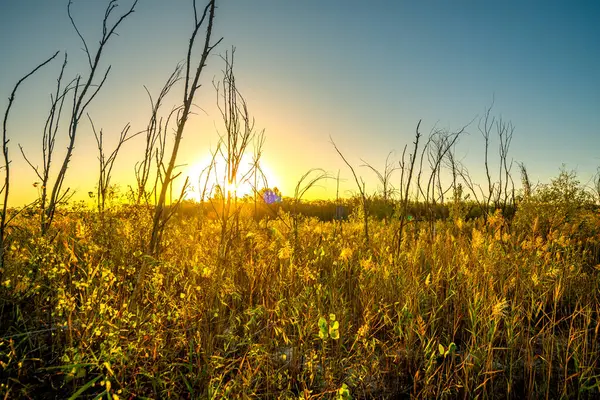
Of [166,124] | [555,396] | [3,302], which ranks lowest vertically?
[555,396]

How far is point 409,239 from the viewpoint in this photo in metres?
5.28

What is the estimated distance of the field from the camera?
1.68 meters

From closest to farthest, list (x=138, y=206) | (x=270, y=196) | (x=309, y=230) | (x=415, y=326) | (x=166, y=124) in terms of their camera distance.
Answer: (x=415, y=326) → (x=166, y=124) → (x=138, y=206) → (x=270, y=196) → (x=309, y=230)

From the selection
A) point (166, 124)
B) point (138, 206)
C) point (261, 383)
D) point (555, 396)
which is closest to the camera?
point (261, 383)

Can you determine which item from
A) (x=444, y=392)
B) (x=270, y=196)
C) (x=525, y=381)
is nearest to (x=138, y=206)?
(x=270, y=196)

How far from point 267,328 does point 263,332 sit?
0.52 feet

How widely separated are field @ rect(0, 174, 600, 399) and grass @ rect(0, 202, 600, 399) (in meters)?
0.02

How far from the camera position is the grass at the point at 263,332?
1.67m

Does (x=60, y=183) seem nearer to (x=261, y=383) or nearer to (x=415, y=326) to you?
(x=261, y=383)

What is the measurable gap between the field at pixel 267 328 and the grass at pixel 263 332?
0.05 feet

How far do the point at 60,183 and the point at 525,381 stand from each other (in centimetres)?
341

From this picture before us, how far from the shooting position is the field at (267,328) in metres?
1.68

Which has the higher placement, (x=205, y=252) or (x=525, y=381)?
(x=205, y=252)

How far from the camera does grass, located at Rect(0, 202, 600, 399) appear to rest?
1.67 metres
